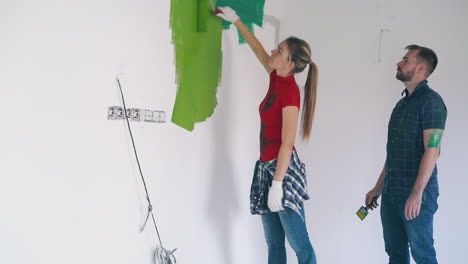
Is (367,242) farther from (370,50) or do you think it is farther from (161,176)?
(161,176)

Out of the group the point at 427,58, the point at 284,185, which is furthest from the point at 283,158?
the point at 427,58

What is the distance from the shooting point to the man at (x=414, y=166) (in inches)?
58.8

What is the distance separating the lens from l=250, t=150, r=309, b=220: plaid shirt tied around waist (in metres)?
1.49

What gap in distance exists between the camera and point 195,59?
158cm

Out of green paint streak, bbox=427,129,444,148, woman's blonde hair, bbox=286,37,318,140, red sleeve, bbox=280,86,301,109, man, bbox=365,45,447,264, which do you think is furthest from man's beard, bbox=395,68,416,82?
red sleeve, bbox=280,86,301,109

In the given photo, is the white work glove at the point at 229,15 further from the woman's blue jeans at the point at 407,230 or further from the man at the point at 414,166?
the woman's blue jeans at the point at 407,230

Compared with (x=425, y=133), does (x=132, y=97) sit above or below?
above

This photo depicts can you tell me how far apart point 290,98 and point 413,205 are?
2.08 feet

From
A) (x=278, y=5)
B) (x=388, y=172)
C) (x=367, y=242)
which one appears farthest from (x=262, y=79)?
(x=367, y=242)

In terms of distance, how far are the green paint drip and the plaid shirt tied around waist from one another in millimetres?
349

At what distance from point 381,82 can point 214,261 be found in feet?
4.37

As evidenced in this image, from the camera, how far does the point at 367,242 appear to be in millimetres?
2172

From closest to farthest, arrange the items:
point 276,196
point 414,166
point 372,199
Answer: point 276,196 → point 414,166 → point 372,199

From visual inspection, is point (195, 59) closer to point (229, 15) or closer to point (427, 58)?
point (229, 15)
